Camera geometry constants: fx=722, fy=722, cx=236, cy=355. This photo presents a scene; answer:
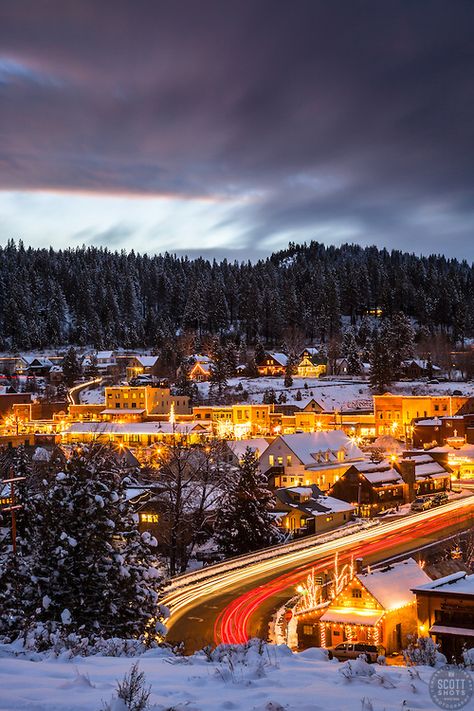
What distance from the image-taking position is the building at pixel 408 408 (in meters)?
77.6

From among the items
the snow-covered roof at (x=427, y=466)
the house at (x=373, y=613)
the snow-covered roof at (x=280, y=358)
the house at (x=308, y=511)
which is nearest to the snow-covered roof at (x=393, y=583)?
the house at (x=373, y=613)

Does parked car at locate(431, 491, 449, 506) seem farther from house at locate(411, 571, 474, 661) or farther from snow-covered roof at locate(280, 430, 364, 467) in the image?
house at locate(411, 571, 474, 661)

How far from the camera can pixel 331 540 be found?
38.5m

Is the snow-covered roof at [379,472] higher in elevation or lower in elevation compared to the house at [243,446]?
lower

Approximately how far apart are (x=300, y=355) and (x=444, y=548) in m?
69.4

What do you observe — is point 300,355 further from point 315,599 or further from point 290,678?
point 290,678

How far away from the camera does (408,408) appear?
78000mm

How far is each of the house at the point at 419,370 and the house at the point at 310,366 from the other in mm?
11620

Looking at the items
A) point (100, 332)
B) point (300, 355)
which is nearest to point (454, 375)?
point (300, 355)

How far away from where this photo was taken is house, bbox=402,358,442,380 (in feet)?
308

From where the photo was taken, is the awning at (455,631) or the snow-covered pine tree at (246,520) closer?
the awning at (455,631)

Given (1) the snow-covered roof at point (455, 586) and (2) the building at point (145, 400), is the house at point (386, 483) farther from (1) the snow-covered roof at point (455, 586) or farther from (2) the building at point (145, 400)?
(2) the building at point (145, 400)

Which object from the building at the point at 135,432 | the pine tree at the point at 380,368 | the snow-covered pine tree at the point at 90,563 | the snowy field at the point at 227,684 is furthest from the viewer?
the pine tree at the point at 380,368

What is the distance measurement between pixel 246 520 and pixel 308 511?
8504mm
